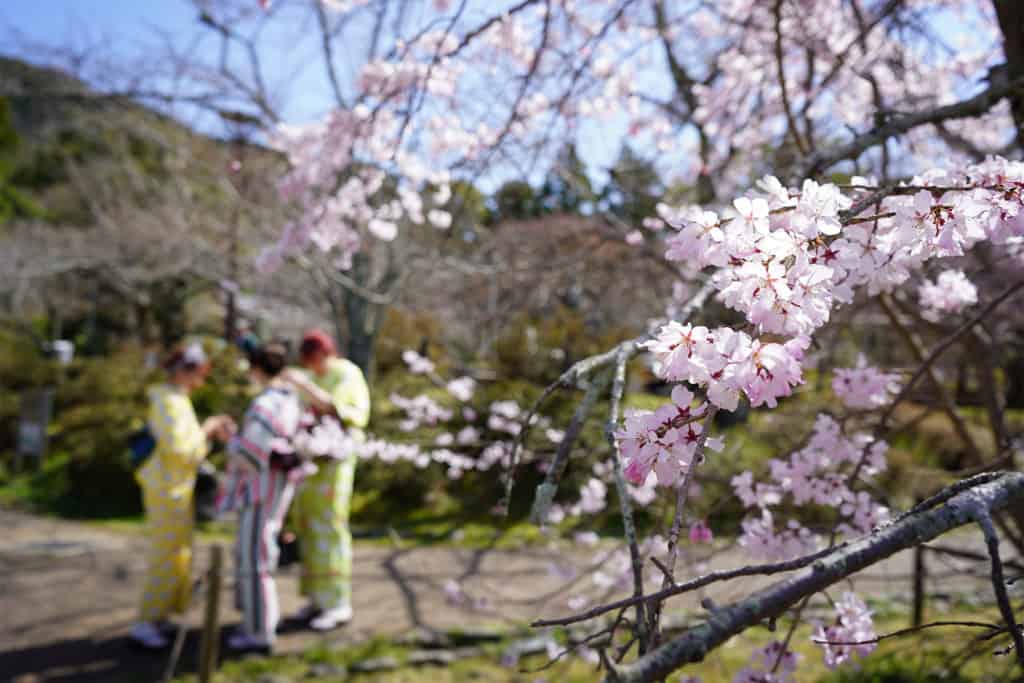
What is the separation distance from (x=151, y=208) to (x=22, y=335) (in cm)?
441

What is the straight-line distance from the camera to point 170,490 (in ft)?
11.4

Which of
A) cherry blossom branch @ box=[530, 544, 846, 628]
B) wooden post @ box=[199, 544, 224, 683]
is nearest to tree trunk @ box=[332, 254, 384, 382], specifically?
wooden post @ box=[199, 544, 224, 683]

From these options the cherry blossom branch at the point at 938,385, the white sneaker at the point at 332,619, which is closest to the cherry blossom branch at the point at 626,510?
the cherry blossom branch at the point at 938,385

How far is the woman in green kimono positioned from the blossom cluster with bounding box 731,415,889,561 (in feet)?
8.25

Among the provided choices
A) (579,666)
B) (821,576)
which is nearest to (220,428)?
(579,666)

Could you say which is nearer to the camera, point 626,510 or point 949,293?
point 626,510

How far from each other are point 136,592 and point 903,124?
4498 millimetres

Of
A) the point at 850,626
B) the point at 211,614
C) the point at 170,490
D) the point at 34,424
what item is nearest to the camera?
the point at 850,626

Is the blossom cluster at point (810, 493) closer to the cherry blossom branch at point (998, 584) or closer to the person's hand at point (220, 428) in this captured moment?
the cherry blossom branch at point (998, 584)

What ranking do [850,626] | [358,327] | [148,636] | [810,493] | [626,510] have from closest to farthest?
1. [626,510]
2. [850,626]
3. [810,493]
4. [148,636]
5. [358,327]

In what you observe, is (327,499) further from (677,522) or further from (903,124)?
(677,522)

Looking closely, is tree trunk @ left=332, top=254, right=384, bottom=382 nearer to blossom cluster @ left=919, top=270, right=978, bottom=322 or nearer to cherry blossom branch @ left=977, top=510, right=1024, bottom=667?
blossom cluster @ left=919, top=270, right=978, bottom=322

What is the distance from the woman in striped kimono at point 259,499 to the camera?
3.34 meters

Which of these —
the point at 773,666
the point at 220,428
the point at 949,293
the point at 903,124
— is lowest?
the point at 773,666
